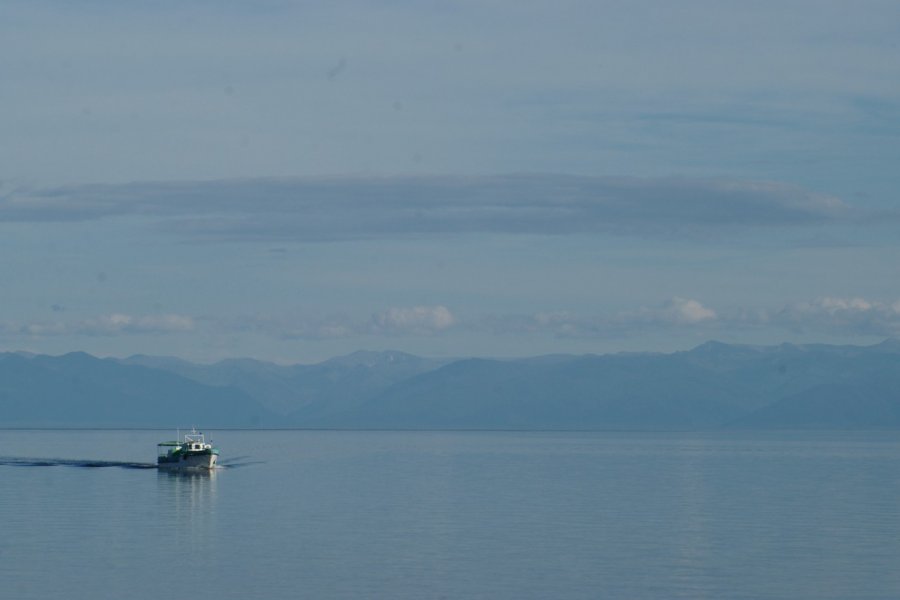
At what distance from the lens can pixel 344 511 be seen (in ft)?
356

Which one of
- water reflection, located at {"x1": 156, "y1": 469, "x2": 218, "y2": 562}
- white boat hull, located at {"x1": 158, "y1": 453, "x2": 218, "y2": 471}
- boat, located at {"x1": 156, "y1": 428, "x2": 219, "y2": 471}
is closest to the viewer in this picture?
water reflection, located at {"x1": 156, "y1": 469, "x2": 218, "y2": 562}

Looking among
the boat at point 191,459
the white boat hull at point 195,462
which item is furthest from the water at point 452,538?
the boat at point 191,459

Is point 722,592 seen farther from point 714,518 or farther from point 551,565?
point 714,518

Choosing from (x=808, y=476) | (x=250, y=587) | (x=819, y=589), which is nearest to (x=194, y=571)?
(x=250, y=587)

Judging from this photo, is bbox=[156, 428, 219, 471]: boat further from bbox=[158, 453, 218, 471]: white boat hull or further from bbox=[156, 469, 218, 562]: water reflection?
bbox=[156, 469, 218, 562]: water reflection

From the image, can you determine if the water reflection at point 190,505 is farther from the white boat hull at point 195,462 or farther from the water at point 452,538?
the white boat hull at point 195,462

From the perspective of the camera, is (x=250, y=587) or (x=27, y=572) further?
(x=27, y=572)

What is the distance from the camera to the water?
70.2 m

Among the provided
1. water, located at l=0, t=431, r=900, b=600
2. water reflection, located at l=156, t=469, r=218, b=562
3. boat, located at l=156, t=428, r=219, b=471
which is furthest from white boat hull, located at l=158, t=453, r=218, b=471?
water, located at l=0, t=431, r=900, b=600

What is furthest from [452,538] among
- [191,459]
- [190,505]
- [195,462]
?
[191,459]

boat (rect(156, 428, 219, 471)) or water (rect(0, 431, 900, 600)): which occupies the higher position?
boat (rect(156, 428, 219, 471))

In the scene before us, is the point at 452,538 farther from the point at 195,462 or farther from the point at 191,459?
the point at 191,459

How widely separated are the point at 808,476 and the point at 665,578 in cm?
9236

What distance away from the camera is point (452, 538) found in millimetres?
88688
